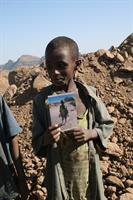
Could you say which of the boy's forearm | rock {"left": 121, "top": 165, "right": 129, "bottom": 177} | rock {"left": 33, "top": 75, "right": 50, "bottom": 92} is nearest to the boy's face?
the boy's forearm

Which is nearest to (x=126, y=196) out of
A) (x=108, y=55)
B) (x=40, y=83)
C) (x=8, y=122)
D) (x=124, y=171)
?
(x=124, y=171)

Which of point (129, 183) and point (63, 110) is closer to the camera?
point (63, 110)

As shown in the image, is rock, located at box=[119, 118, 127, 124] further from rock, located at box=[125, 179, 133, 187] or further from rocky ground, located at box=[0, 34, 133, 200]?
rock, located at box=[125, 179, 133, 187]

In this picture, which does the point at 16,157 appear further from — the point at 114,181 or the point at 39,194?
the point at 114,181

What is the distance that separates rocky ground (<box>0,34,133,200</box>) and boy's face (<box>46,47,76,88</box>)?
1.67m

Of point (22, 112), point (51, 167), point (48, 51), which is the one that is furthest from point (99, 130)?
point (22, 112)

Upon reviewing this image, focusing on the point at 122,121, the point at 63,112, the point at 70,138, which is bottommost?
the point at 122,121

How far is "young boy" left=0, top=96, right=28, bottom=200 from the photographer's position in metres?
2.24

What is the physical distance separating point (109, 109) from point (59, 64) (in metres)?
2.65

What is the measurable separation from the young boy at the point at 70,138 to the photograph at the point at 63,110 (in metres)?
0.08

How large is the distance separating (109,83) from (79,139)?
321cm

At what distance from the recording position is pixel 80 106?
233cm

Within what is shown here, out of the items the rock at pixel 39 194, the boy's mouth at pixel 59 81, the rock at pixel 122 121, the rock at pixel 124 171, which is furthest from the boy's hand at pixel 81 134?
the rock at pixel 122 121

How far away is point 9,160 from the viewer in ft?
7.50
